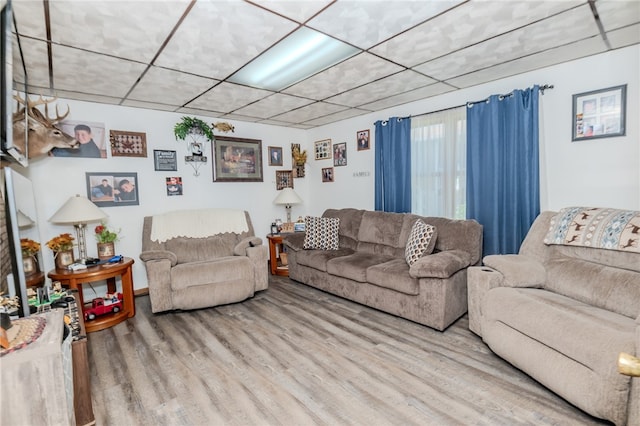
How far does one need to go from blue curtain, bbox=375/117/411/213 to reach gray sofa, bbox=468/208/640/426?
155cm

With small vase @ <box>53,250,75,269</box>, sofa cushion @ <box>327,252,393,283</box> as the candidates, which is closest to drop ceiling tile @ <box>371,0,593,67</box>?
sofa cushion @ <box>327,252,393,283</box>

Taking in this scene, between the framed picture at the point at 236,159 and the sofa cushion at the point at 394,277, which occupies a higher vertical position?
the framed picture at the point at 236,159

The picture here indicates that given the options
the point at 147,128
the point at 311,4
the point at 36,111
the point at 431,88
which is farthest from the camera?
the point at 147,128

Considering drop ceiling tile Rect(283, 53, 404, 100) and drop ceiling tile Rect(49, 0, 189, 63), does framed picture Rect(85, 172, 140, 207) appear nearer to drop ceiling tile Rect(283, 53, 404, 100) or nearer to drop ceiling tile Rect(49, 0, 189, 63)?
drop ceiling tile Rect(49, 0, 189, 63)

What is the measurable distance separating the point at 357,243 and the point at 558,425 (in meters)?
2.65

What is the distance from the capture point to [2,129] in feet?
5.24

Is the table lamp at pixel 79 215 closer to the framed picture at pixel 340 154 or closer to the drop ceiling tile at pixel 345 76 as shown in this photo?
the drop ceiling tile at pixel 345 76

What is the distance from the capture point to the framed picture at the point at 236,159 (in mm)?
4434

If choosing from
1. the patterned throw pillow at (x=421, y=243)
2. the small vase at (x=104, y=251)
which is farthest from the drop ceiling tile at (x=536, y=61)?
the small vase at (x=104, y=251)

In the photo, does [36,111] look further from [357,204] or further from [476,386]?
[476,386]

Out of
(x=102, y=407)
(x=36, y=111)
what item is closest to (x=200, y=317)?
(x=102, y=407)

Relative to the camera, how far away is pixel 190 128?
4121 mm

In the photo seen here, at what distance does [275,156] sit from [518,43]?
11.6ft

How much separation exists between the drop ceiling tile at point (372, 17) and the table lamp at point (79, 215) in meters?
2.70
